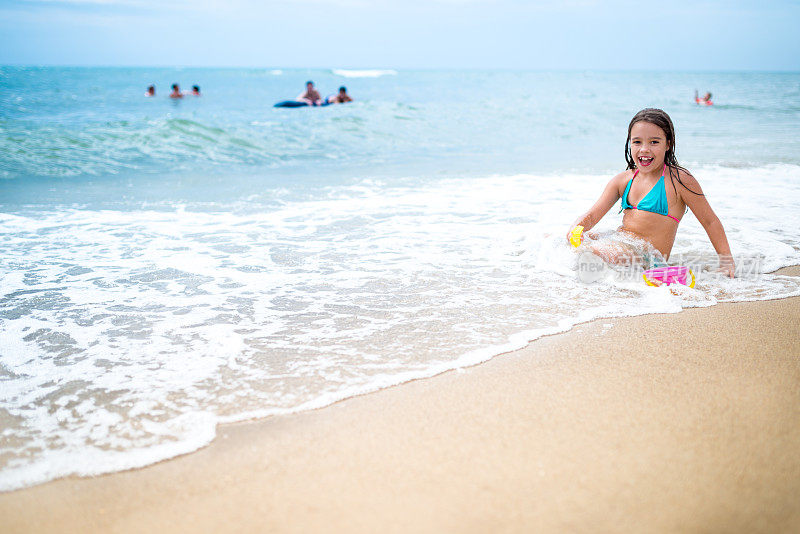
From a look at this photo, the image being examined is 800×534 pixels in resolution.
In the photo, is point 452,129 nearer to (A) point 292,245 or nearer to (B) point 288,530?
(A) point 292,245

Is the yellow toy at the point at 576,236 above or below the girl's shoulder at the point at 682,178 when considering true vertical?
below

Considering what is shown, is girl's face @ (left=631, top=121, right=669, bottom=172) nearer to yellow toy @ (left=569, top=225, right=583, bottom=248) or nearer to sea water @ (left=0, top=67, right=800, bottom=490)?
yellow toy @ (left=569, top=225, right=583, bottom=248)

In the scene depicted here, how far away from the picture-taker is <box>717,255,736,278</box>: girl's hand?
392 cm

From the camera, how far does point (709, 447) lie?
78.4 inches

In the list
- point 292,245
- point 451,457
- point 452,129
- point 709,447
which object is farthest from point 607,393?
point 452,129

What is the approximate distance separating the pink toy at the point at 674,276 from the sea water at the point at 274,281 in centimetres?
10

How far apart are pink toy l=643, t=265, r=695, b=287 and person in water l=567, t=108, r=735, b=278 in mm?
246

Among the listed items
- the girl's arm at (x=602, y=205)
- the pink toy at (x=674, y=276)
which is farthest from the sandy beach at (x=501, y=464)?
the girl's arm at (x=602, y=205)

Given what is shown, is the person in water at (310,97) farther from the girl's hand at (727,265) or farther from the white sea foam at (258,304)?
the girl's hand at (727,265)

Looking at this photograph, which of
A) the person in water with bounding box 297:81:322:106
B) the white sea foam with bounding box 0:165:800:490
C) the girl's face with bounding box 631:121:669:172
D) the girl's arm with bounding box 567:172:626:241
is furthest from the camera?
the person in water with bounding box 297:81:322:106

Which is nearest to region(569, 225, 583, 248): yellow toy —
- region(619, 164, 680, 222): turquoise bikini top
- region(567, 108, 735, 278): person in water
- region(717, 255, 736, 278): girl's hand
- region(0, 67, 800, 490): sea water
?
region(567, 108, 735, 278): person in water

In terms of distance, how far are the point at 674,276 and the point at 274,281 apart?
267 centimetres

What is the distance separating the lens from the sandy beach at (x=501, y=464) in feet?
5.56

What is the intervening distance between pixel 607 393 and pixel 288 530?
141cm
